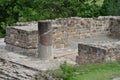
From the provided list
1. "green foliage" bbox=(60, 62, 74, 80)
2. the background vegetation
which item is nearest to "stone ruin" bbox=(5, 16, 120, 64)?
"green foliage" bbox=(60, 62, 74, 80)

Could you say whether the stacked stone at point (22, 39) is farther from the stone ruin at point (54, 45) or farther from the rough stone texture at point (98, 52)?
the rough stone texture at point (98, 52)

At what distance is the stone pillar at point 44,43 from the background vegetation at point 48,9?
7.58 meters

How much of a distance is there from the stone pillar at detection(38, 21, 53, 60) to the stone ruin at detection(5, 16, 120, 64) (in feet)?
0.15

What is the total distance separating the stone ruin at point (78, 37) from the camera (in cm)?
1406

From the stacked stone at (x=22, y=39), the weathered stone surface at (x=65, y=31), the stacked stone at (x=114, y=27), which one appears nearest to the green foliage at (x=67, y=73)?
the weathered stone surface at (x=65, y=31)

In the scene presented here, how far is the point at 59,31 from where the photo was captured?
16906 millimetres

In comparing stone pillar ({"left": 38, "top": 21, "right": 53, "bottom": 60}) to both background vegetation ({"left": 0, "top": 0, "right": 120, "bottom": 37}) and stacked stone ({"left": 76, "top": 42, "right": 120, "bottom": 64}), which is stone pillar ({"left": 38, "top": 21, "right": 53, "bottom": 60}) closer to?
stacked stone ({"left": 76, "top": 42, "right": 120, "bottom": 64})

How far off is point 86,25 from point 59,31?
1717 millimetres

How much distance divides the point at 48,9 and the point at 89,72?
39.5ft

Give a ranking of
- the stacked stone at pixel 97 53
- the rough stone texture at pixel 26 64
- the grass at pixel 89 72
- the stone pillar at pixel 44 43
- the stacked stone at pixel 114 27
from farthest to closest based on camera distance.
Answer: the stacked stone at pixel 114 27 < the stone pillar at pixel 44 43 < the rough stone texture at pixel 26 64 < the stacked stone at pixel 97 53 < the grass at pixel 89 72

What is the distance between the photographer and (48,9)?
24891 millimetres

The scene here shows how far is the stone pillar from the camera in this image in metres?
15.4

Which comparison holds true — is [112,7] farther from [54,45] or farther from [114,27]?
[54,45]

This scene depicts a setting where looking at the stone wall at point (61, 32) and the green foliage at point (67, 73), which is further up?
the stone wall at point (61, 32)
